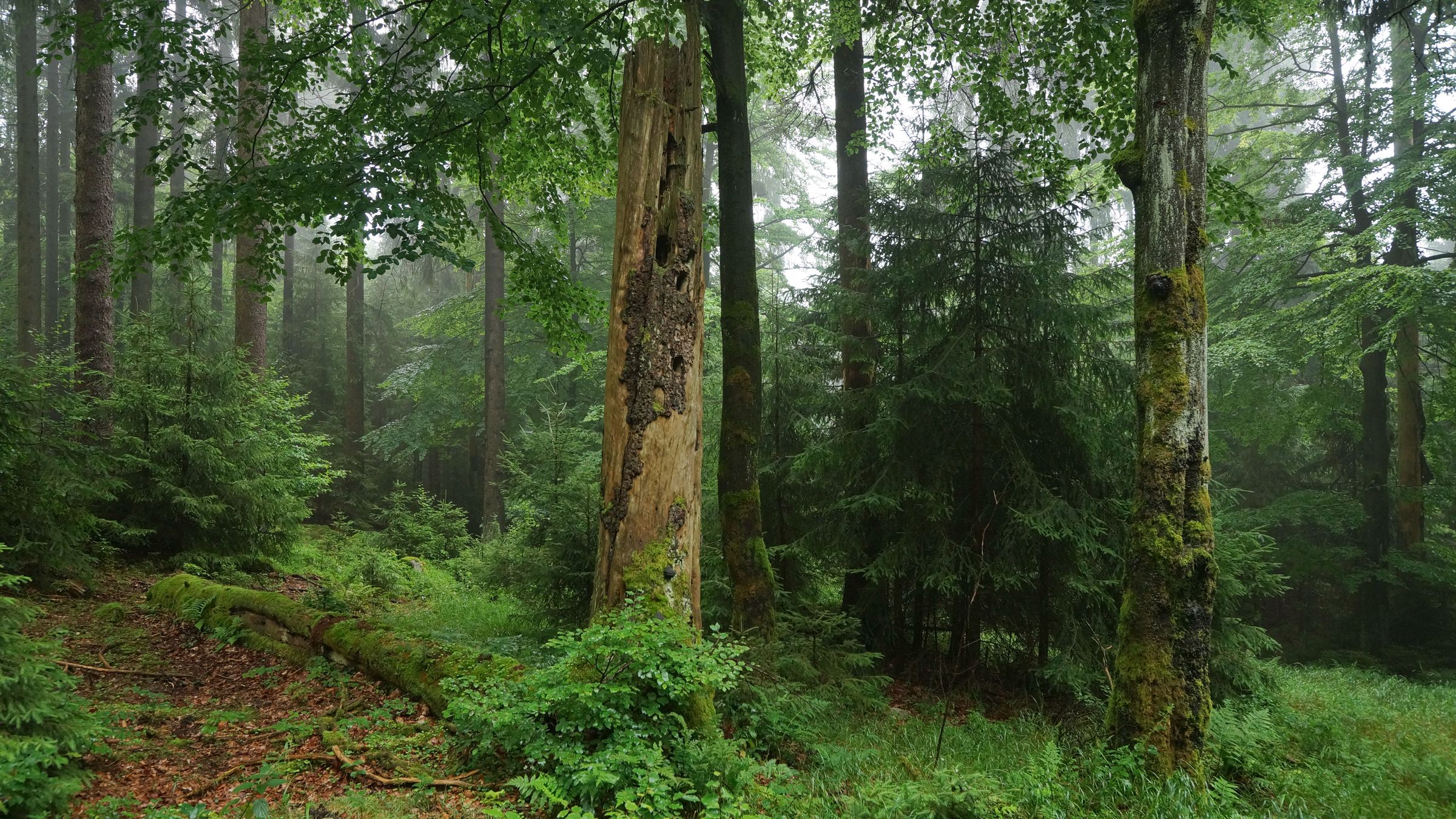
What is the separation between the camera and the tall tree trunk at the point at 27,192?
15188 millimetres

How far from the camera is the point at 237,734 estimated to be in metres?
4.55

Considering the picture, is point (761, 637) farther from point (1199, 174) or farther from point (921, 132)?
point (921, 132)

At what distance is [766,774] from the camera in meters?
4.07

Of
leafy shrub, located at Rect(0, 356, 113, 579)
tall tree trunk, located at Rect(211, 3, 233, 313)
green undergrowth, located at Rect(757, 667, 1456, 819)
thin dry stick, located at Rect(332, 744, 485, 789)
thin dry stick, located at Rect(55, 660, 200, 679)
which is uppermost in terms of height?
tall tree trunk, located at Rect(211, 3, 233, 313)

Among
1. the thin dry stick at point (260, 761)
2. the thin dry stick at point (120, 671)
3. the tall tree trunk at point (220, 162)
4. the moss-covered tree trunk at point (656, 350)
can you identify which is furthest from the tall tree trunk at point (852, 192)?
the thin dry stick at point (120, 671)

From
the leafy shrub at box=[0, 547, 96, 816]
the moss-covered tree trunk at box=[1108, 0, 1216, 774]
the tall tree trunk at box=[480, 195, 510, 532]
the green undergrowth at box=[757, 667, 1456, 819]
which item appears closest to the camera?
the leafy shrub at box=[0, 547, 96, 816]

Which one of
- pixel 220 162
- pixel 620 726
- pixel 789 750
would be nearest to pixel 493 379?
pixel 220 162

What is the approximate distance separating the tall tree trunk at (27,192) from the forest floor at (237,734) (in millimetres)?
11286

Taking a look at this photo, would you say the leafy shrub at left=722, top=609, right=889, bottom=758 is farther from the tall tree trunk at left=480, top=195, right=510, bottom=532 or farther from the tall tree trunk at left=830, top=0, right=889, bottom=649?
the tall tree trunk at left=480, top=195, right=510, bottom=532

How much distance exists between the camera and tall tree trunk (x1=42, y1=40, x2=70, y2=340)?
76.2 ft

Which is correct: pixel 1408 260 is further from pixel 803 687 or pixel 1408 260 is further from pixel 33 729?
pixel 33 729

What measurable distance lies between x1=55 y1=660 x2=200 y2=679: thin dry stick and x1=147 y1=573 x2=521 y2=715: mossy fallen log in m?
0.75

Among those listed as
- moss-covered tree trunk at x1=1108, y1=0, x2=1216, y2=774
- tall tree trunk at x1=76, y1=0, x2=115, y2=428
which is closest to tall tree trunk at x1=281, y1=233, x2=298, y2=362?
tall tree trunk at x1=76, y1=0, x2=115, y2=428

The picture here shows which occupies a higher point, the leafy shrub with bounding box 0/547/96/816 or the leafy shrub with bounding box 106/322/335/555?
the leafy shrub with bounding box 106/322/335/555
